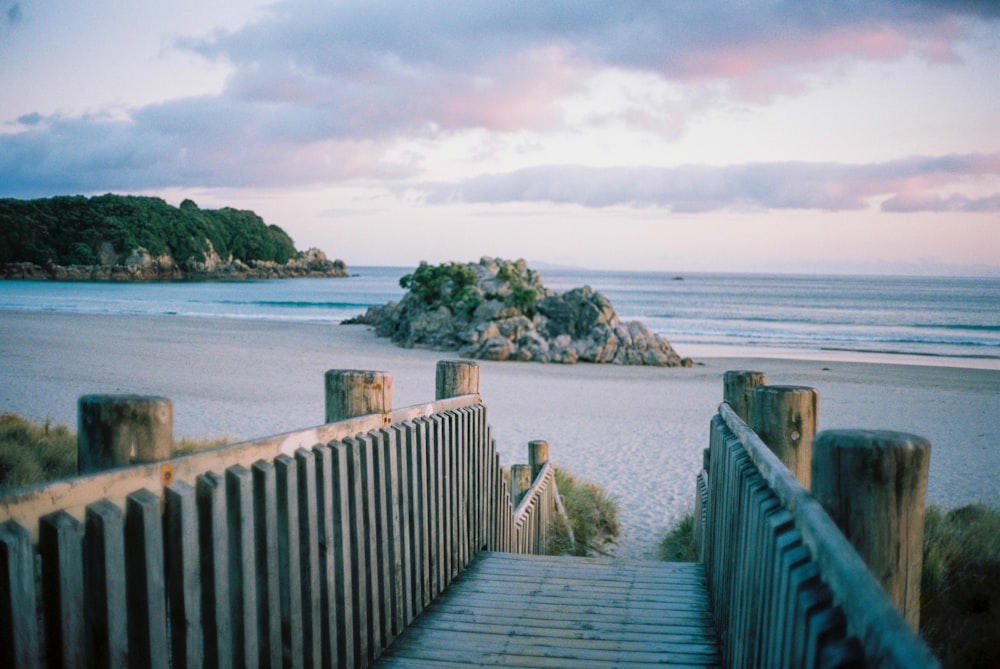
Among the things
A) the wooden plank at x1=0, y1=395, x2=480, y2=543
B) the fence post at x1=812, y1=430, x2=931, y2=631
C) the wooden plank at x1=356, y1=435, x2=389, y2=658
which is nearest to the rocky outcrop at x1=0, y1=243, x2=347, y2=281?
the wooden plank at x1=356, y1=435, x2=389, y2=658

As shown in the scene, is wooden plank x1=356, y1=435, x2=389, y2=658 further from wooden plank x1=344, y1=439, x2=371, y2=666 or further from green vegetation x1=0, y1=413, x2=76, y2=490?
green vegetation x1=0, y1=413, x2=76, y2=490

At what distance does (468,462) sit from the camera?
5117 millimetres

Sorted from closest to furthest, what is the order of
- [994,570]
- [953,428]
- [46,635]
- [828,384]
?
[46,635]
[994,570]
[953,428]
[828,384]

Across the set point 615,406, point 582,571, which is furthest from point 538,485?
point 615,406

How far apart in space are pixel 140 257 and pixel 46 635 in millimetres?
122949

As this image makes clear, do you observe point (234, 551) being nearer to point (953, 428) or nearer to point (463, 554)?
point (463, 554)

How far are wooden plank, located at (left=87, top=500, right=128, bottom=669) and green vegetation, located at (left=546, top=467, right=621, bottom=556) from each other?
6801 mm

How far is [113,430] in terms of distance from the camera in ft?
6.86

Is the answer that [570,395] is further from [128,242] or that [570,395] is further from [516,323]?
[128,242]

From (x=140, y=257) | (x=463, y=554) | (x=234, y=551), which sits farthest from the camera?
(x=140, y=257)

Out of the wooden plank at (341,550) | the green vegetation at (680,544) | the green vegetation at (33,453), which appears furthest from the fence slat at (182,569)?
the green vegetation at (680,544)

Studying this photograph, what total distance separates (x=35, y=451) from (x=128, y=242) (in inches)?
4584

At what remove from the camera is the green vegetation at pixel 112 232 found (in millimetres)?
104500

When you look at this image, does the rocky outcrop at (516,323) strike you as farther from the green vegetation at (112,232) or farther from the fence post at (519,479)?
the green vegetation at (112,232)
